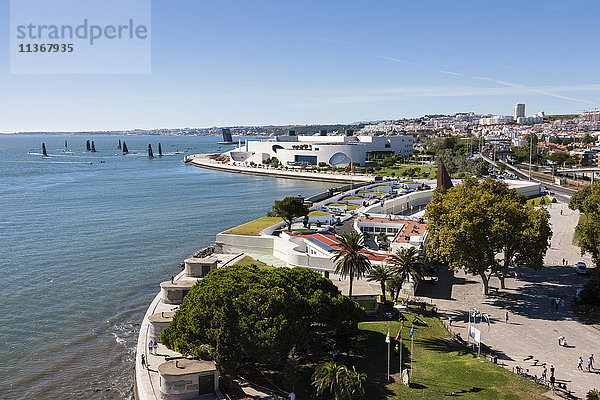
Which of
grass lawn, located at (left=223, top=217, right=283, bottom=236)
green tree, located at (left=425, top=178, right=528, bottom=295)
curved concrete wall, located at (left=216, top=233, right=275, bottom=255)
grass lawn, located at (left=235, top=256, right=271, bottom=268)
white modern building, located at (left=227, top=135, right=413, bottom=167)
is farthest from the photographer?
white modern building, located at (left=227, top=135, right=413, bottom=167)

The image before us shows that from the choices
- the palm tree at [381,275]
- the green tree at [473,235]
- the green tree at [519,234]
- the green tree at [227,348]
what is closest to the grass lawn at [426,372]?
the green tree at [227,348]

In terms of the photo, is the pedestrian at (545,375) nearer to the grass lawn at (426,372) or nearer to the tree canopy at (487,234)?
the grass lawn at (426,372)

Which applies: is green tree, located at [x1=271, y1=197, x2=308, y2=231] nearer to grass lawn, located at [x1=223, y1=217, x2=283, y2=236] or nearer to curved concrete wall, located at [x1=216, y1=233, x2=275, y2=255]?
grass lawn, located at [x1=223, y1=217, x2=283, y2=236]

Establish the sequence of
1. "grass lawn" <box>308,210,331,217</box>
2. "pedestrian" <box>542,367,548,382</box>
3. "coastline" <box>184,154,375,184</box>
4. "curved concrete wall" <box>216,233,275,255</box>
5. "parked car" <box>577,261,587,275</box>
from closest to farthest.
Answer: "pedestrian" <box>542,367,548,382</box> < "parked car" <box>577,261,587,275</box> < "curved concrete wall" <box>216,233,275,255</box> < "grass lawn" <box>308,210,331,217</box> < "coastline" <box>184,154,375,184</box>

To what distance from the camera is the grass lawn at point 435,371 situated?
66.8 ft

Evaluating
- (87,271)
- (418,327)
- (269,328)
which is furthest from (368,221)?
(269,328)

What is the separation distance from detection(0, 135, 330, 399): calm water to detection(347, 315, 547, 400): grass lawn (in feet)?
39.6

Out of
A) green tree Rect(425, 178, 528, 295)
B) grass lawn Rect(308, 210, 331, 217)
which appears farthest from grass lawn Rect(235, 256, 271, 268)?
grass lawn Rect(308, 210, 331, 217)

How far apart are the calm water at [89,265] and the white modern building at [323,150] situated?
32.5 m

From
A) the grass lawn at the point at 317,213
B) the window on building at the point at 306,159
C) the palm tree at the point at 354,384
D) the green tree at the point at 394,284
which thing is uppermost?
the window on building at the point at 306,159

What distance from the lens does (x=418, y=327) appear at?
27422 millimetres

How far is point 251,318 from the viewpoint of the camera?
66.8 feet

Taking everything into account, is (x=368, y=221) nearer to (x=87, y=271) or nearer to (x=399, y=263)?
(x=399, y=263)

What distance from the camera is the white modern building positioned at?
432 feet
